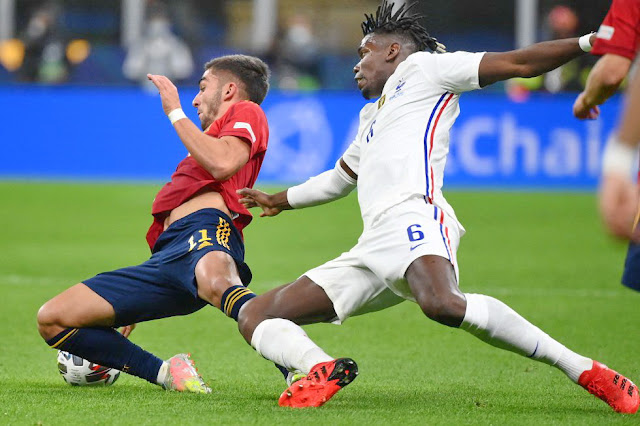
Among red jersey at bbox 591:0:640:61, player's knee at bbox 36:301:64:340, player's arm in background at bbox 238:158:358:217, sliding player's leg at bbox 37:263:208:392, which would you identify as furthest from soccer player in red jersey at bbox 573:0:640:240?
player's knee at bbox 36:301:64:340

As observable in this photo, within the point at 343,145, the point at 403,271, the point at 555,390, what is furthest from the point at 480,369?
the point at 343,145

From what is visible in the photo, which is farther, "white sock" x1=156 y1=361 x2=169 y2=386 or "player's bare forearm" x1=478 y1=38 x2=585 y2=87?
"white sock" x1=156 y1=361 x2=169 y2=386

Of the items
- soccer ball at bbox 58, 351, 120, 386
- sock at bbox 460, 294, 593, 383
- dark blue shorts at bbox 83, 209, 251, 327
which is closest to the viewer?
sock at bbox 460, 294, 593, 383

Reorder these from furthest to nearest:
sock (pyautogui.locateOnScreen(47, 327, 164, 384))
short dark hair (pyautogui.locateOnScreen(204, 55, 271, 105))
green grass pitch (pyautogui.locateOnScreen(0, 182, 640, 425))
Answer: short dark hair (pyautogui.locateOnScreen(204, 55, 271, 105)) → sock (pyautogui.locateOnScreen(47, 327, 164, 384)) → green grass pitch (pyautogui.locateOnScreen(0, 182, 640, 425))

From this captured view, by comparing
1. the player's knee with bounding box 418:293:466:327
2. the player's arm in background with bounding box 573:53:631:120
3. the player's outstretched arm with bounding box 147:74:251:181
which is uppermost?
the player's arm in background with bounding box 573:53:631:120

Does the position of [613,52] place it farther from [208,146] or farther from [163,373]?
[163,373]

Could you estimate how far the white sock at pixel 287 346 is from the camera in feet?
16.3

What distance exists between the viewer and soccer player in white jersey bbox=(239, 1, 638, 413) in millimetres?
4941

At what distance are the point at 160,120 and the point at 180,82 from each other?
6.17 feet

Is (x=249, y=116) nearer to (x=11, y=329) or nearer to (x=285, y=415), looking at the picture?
(x=285, y=415)

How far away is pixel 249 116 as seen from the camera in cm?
571

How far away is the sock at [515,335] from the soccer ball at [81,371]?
2.03 metres

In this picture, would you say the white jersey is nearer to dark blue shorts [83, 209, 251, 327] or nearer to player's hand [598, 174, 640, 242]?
dark blue shorts [83, 209, 251, 327]

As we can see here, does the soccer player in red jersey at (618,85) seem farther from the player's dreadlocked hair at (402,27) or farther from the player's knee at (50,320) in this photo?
the player's knee at (50,320)
